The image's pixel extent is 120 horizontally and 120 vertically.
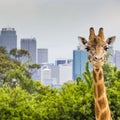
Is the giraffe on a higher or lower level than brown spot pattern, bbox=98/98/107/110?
higher

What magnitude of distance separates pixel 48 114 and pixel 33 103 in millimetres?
1369

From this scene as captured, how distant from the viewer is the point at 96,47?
38.8 feet

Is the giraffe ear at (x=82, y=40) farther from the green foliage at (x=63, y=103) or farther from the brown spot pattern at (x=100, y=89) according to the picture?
the green foliage at (x=63, y=103)

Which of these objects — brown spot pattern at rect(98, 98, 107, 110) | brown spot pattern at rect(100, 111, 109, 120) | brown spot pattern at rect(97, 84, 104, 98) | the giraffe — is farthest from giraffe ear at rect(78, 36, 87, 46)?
brown spot pattern at rect(100, 111, 109, 120)

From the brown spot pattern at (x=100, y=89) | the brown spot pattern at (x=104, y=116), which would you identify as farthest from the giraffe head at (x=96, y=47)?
the brown spot pattern at (x=104, y=116)

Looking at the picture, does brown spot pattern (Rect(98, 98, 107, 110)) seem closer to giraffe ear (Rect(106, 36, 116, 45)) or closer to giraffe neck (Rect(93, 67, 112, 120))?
giraffe neck (Rect(93, 67, 112, 120))

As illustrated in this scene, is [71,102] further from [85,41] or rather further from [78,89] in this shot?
[85,41]

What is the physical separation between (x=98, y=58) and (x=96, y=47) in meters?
0.31

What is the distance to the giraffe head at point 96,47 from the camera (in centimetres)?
1169

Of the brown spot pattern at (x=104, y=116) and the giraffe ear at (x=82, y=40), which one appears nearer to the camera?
the giraffe ear at (x=82, y=40)

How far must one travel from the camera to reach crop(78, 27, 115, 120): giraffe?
11742 millimetres

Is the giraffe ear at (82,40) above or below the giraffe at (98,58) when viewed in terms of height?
above

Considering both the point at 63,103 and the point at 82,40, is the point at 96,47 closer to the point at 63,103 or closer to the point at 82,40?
the point at 82,40

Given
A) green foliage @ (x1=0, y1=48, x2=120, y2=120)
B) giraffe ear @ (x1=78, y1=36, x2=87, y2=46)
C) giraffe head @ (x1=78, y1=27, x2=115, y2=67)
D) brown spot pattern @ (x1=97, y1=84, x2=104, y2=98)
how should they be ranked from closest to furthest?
giraffe head @ (x1=78, y1=27, x2=115, y2=67) → giraffe ear @ (x1=78, y1=36, x2=87, y2=46) → brown spot pattern @ (x1=97, y1=84, x2=104, y2=98) → green foliage @ (x1=0, y1=48, x2=120, y2=120)
